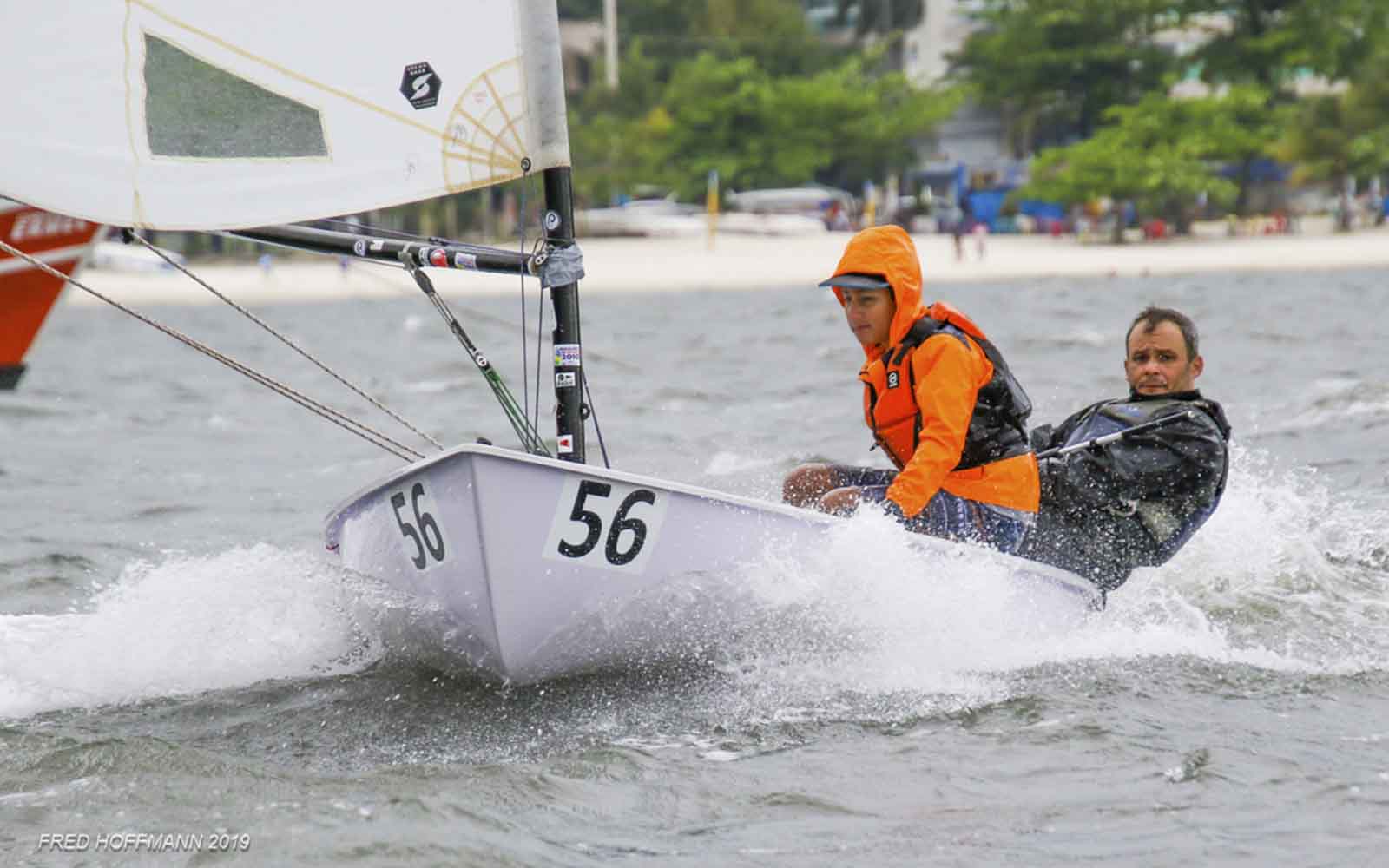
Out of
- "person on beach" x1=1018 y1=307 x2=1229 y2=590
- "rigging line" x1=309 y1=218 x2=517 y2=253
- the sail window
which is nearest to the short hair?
"person on beach" x1=1018 y1=307 x2=1229 y2=590

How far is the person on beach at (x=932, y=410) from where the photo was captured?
4.96 m

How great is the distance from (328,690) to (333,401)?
9687mm

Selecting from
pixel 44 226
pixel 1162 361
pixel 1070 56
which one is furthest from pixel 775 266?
pixel 1162 361

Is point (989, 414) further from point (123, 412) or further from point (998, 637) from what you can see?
point (123, 412)

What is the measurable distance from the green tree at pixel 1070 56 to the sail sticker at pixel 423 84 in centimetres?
3691

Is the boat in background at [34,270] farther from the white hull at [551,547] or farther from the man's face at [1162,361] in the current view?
the man's face at [1162,361]

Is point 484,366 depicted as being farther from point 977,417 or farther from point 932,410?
point 977,417

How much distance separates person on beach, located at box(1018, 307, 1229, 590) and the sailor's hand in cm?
60

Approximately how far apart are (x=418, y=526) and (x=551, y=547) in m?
0.39

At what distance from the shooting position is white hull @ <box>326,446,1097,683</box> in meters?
4.69

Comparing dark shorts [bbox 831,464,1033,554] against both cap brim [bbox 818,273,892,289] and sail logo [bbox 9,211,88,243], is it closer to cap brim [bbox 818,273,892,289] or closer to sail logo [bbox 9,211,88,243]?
cap brim [bbox 818,273,892,289]

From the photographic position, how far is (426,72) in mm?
4887

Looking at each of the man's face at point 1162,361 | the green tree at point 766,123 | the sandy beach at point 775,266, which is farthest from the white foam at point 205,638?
the green tree at point 766,123

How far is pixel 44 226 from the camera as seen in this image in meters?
11.3
